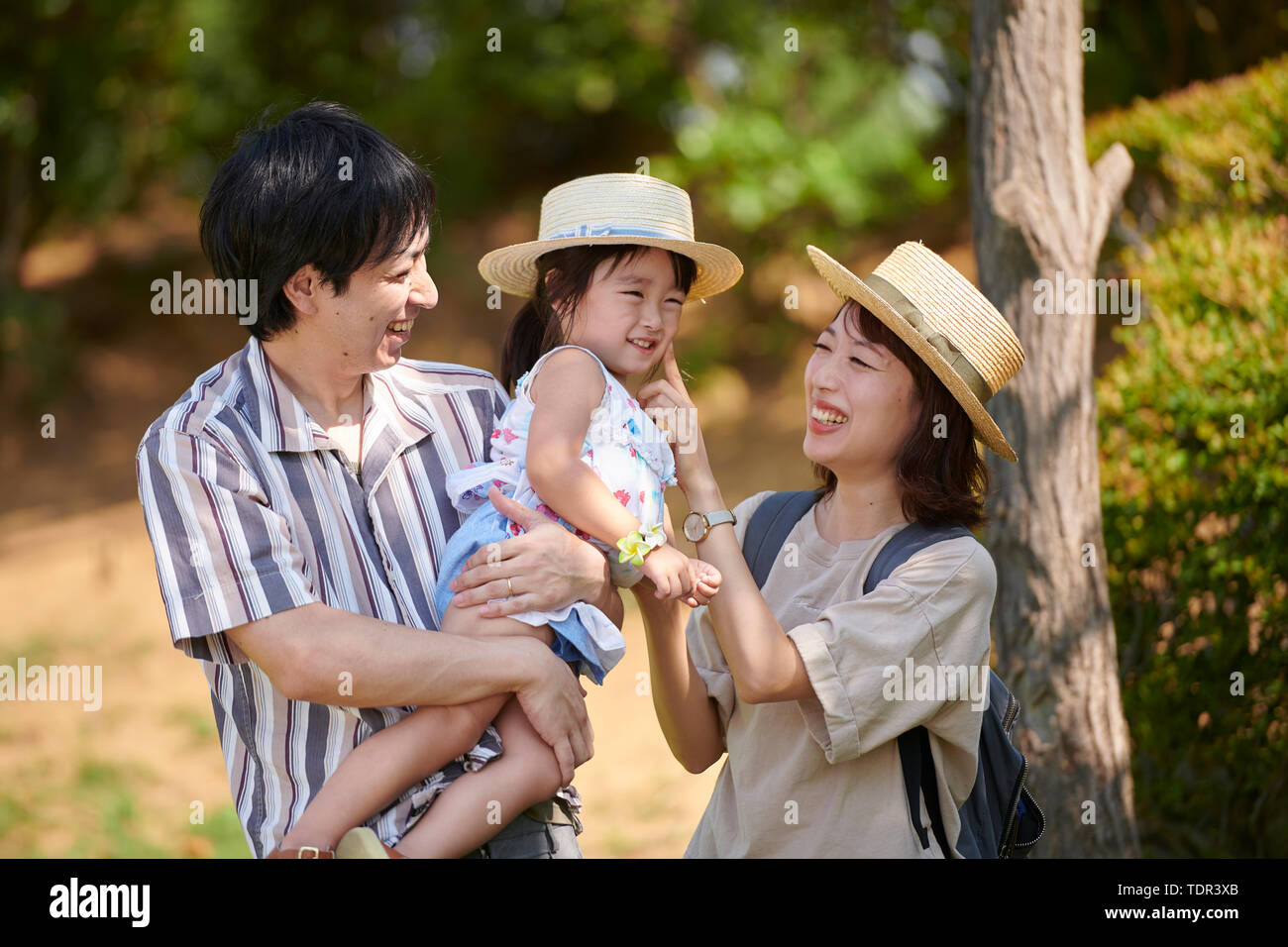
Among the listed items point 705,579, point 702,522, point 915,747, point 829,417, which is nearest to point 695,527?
point 702,522

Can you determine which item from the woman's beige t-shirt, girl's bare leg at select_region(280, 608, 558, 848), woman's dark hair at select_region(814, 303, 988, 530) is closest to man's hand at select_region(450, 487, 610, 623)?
girl's bare leg at select_region(280, 608, 558, 848)

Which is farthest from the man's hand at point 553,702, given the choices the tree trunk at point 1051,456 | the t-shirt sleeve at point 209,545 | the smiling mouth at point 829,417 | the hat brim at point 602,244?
the tree trunk at point 1051,456

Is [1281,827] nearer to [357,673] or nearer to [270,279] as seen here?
[357,673]

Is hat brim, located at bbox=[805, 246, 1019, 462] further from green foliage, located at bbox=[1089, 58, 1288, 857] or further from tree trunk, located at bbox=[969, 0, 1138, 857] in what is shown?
green foliage, located at bbox=[1089, 58, 1288, 857]

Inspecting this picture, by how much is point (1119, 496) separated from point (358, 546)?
287cm

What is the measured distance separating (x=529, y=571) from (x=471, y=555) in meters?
0.16

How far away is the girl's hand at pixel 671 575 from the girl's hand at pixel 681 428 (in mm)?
203

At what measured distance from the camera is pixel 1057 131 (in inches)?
157

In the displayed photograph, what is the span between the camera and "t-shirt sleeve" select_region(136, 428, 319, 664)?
2217 mm

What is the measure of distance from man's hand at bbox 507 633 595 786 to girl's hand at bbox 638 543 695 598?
0.85 ft

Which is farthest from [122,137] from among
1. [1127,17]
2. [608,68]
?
[1127,17]

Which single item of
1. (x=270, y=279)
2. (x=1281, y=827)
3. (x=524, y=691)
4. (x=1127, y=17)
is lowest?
(x=1281, y=827)

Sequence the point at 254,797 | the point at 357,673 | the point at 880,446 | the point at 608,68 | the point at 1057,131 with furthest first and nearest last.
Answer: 1. the point at 608,68
2. the point at 1057,131
3. the point at 880,446
4. the point at 254,797
5. the point at 357,673

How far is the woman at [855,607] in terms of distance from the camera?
236cm
